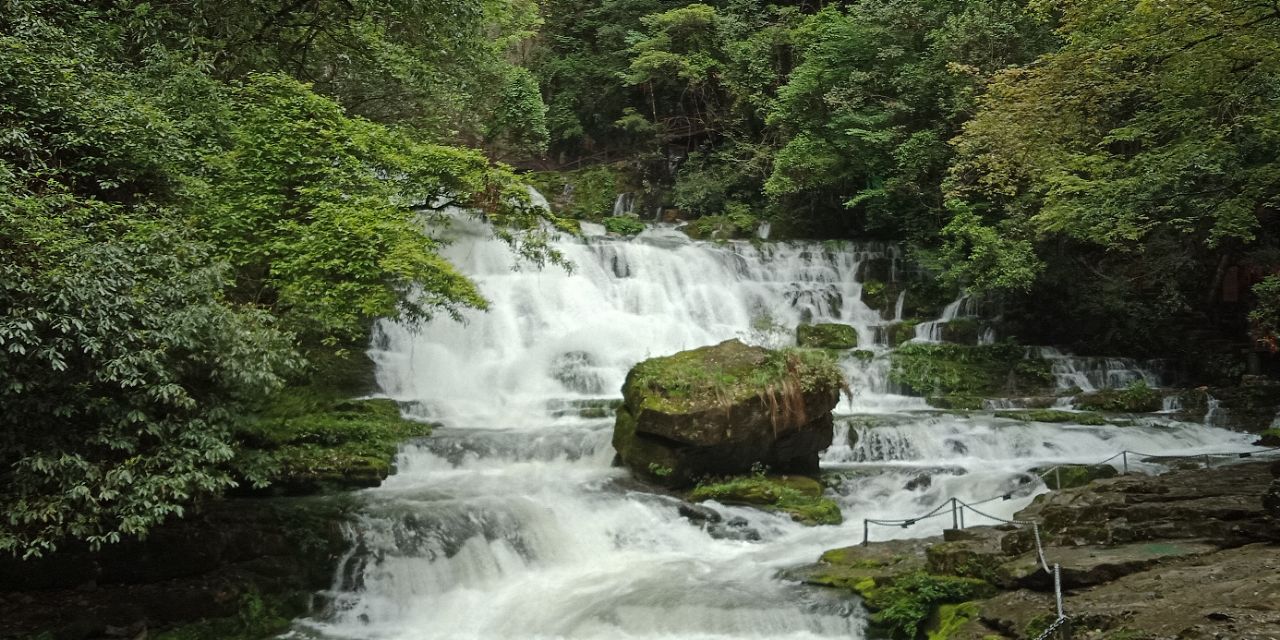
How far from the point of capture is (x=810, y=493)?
42.7 feet

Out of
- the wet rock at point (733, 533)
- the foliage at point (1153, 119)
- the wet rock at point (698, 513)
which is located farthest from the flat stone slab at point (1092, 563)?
the foliage at point (1153, 119)

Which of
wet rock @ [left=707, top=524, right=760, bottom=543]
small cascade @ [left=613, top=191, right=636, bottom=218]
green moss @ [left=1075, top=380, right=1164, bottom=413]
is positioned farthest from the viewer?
small cascade @ [left=613, top=191, right=636, bottom=218]

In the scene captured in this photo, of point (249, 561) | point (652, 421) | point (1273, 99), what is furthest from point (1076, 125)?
point (249, 561)

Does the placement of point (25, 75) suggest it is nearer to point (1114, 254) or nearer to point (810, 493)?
point (810, 493)

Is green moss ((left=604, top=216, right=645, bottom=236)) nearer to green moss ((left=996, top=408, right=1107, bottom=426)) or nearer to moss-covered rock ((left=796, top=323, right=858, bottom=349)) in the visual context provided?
moss-covered rock ((left=796, top=323, right=858, bottom=349))

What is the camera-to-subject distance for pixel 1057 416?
1736cm

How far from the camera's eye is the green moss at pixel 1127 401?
61.1 feet

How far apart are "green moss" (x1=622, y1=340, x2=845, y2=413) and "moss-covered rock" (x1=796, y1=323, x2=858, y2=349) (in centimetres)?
787

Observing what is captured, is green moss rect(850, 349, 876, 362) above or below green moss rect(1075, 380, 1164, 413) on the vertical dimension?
above

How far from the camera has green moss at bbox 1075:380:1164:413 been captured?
61.1 ft

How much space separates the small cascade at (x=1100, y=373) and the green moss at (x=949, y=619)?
1462 cm

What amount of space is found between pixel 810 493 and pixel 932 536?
2518mm

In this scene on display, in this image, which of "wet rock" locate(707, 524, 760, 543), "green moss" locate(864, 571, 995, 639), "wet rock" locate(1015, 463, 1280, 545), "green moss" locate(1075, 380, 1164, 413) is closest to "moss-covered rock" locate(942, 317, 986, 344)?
"green moss" locate(1075, 380, 1164, 413)

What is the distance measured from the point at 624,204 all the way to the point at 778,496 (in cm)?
2127
